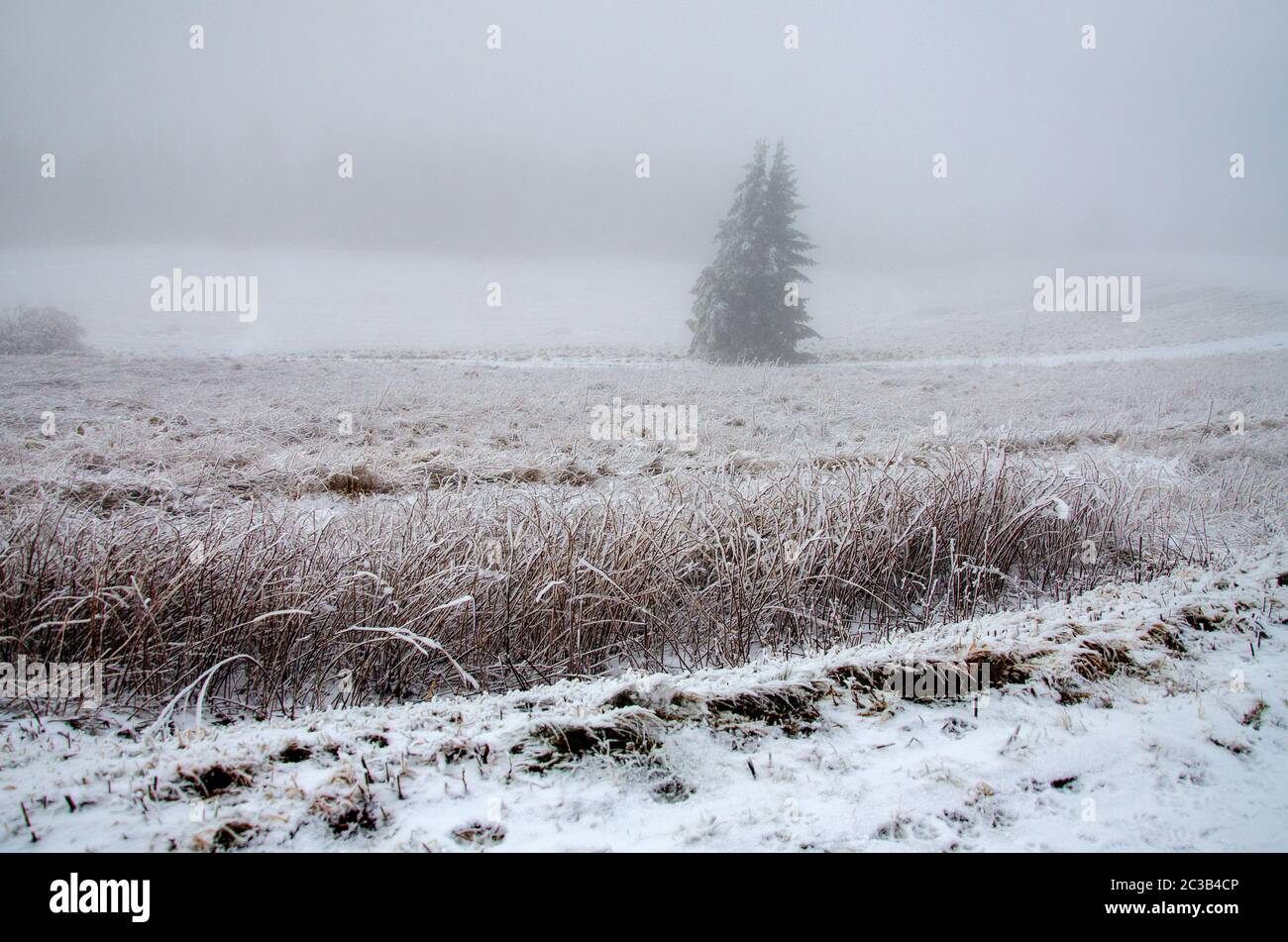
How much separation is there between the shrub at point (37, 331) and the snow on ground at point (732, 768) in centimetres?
2030

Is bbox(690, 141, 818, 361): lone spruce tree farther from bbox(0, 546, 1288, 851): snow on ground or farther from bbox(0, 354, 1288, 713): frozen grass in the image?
bbox(0, 546, 1288, 851): snow on ground

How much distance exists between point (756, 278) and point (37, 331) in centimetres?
2031

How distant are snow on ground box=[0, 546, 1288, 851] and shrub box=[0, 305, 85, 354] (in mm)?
20298

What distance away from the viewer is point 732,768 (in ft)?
5.40

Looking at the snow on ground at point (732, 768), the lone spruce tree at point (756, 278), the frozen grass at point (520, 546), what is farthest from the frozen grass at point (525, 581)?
the lone spruce tree at point (756, 278)

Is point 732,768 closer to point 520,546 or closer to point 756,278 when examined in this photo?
point 520,546

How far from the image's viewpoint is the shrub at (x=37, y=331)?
1584 centimetres

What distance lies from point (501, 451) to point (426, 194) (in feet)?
222

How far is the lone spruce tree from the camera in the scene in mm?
18516

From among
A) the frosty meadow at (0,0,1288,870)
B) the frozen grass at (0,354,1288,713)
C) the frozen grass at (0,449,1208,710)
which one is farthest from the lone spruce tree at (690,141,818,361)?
the frozen grass at (0,449,1208,710)

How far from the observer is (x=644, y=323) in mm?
27750

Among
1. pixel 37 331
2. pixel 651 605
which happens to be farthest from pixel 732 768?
pixel 37 331
